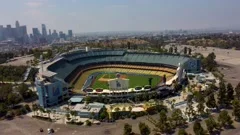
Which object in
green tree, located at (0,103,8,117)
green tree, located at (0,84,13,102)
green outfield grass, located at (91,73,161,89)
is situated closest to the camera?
green tree, located at (0,103,8,117)

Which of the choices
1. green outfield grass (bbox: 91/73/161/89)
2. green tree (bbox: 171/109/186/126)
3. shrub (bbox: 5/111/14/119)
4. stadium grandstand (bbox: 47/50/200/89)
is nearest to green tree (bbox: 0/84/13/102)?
shrub (bbox: 5/111/14/119)

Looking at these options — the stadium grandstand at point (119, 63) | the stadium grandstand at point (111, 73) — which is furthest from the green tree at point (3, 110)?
the stadium grandstand at point (119, 63)

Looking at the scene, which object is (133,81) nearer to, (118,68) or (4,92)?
(118,68)

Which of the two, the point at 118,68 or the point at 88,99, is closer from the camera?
the point at 88,99

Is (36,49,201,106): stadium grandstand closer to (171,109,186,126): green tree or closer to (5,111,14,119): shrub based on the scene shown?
(5,111,14,119): shrub

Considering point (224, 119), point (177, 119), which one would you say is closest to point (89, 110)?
point (177, 119)

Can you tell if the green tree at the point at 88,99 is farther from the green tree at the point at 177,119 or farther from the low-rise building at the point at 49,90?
the green tree at the point at 177,119

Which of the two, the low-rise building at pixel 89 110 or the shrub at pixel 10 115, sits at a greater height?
the low-rise building at pixel 89 110

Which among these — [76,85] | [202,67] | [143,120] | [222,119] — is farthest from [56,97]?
[202,67]
